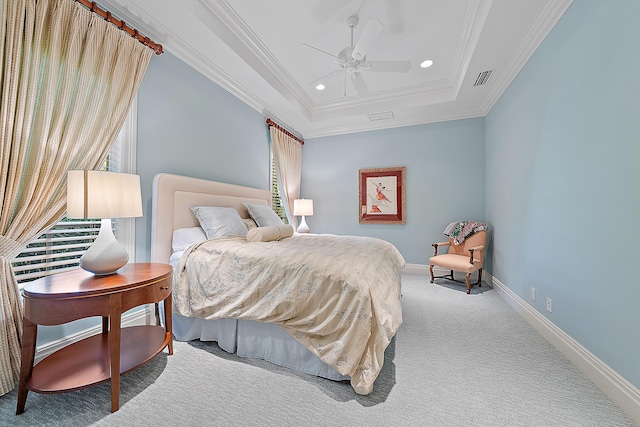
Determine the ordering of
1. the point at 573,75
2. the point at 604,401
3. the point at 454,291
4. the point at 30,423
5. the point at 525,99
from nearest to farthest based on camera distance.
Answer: the point at 30,423 < the point at 604,401 < the point at 573,75 < the point at 525,99 < the point at 454,291

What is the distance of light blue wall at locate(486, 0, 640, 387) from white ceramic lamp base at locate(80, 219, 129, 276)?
305cm

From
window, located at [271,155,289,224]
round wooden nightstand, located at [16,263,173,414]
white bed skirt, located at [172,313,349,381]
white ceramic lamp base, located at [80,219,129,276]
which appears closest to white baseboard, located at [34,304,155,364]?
round wooden nightstand, located at [16,263,173,414]

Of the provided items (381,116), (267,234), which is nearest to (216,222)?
(267,234)

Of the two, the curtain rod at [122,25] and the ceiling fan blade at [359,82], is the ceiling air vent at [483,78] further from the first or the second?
the curtain rod at [122,25]

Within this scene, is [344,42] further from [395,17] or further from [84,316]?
[84,316]

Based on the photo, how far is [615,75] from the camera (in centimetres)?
153

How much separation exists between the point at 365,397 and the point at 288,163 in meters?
Result: 3.97

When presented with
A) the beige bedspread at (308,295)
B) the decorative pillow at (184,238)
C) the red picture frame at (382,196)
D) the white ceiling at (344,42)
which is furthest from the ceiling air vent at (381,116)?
the decorative pillow at (184,238)

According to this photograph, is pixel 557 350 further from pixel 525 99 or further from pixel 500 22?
pixel 500 22

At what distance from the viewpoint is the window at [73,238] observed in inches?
66.9

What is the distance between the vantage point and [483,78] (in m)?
3.28

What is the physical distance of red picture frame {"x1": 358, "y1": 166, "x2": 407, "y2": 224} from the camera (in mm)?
4719

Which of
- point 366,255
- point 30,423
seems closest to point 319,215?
point 366,255

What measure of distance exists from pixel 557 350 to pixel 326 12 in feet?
11.9
